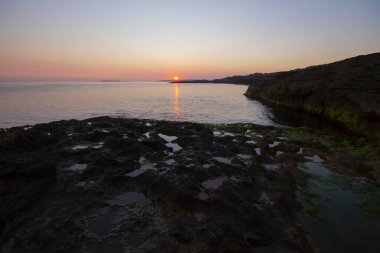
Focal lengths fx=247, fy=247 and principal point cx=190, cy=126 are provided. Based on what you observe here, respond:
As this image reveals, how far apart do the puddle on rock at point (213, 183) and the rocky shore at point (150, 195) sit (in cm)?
4

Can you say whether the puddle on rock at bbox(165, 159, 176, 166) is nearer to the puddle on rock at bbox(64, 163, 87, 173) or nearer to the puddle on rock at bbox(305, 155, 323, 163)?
the puddle on rock at bbox(64, 163, 87, 173)

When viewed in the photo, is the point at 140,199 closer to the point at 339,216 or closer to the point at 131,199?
the point at 131,199

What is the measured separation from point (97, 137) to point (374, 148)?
21451mm

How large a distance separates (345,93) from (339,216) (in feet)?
94.2

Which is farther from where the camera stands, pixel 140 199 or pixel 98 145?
pixel 98 145

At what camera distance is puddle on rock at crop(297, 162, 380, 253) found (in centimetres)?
807

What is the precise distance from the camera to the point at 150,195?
1062cm


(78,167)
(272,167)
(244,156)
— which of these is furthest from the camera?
(244,156)

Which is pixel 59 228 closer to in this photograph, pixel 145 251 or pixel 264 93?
pixel 145 251

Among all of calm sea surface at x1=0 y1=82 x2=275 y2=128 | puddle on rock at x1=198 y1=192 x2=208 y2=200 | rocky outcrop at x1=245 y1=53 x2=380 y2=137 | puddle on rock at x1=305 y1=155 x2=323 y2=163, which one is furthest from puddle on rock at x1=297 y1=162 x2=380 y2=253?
calm sea surface at x1=0 y1=82 x2=275 y2=128

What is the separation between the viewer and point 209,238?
25.6 ft

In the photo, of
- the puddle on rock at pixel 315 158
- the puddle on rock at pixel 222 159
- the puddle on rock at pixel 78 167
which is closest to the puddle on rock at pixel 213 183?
the puddle on rock at pixel 222 159

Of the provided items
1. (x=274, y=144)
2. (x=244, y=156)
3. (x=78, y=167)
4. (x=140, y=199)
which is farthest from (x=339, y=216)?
(x=78, y=167)

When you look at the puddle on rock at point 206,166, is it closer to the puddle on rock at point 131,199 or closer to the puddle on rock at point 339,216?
the puddle on rock at point 131,199
